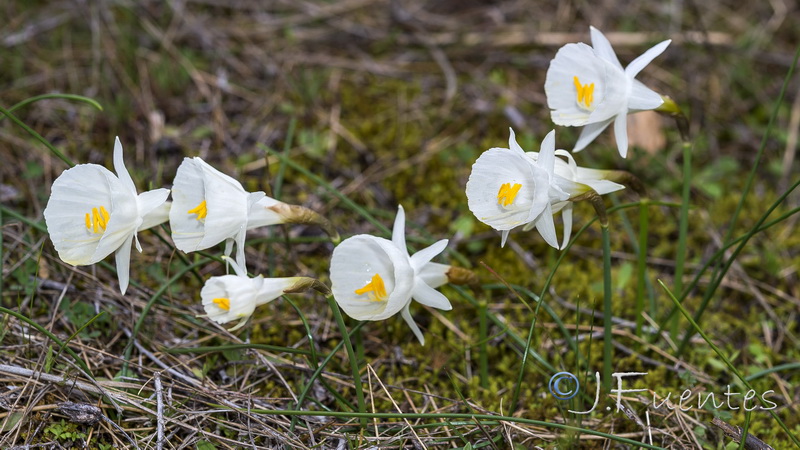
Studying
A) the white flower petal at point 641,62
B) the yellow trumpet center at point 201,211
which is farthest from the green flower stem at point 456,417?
the white flower petal at point 641,62

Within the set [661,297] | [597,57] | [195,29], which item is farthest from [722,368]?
[195,29]

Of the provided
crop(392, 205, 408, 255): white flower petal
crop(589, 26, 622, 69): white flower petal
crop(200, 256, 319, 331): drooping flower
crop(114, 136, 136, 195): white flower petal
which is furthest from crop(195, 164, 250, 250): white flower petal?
crop(589, 26, 622, 69): white flower petal

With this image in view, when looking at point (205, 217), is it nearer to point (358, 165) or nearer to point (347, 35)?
point (358, 165)

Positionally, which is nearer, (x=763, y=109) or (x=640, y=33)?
(x=763, y=109)

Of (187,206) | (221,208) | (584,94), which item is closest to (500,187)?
(584,94)

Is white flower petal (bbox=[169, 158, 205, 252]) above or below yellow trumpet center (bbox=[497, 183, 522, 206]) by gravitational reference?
below

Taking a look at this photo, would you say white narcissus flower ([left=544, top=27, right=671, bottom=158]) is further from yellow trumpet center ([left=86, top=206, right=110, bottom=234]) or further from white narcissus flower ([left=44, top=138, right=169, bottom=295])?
yellow trumpet center ([left=86, top=206, right=110, bottom=234])
